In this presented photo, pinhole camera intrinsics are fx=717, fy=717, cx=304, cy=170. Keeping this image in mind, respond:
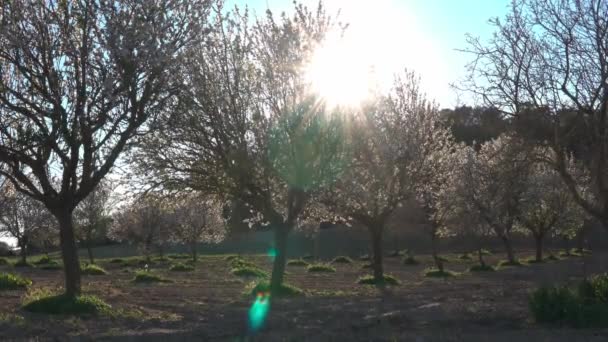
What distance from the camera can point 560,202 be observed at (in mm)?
38219

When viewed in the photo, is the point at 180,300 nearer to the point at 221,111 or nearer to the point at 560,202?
the point at 221,111

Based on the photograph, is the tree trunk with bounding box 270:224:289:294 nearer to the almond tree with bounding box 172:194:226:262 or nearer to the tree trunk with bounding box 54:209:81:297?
the tree trunk with bounding box 54:209:81:297

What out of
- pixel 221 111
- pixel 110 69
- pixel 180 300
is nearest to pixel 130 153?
pixel 221 111

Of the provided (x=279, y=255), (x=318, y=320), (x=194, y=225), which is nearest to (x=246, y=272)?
(x=279, y=255)

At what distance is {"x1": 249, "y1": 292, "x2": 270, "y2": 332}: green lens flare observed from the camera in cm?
1247

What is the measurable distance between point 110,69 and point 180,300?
7268 mm

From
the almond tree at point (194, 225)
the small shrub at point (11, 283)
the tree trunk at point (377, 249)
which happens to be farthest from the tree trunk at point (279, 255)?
the almond tree at point (194, 225)

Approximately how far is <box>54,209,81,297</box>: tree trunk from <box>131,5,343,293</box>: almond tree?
3399 millimetres

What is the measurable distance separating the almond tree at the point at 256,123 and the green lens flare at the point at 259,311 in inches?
97.5

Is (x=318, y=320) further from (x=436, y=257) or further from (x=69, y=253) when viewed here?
(x=436, y=257)

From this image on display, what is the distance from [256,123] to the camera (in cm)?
1761

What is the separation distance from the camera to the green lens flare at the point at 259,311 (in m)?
12.5

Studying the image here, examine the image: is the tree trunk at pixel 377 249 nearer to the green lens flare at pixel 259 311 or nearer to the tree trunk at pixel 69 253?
the green lens flare at pixel 259 311

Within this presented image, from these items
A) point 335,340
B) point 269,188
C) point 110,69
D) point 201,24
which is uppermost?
point 201,24
